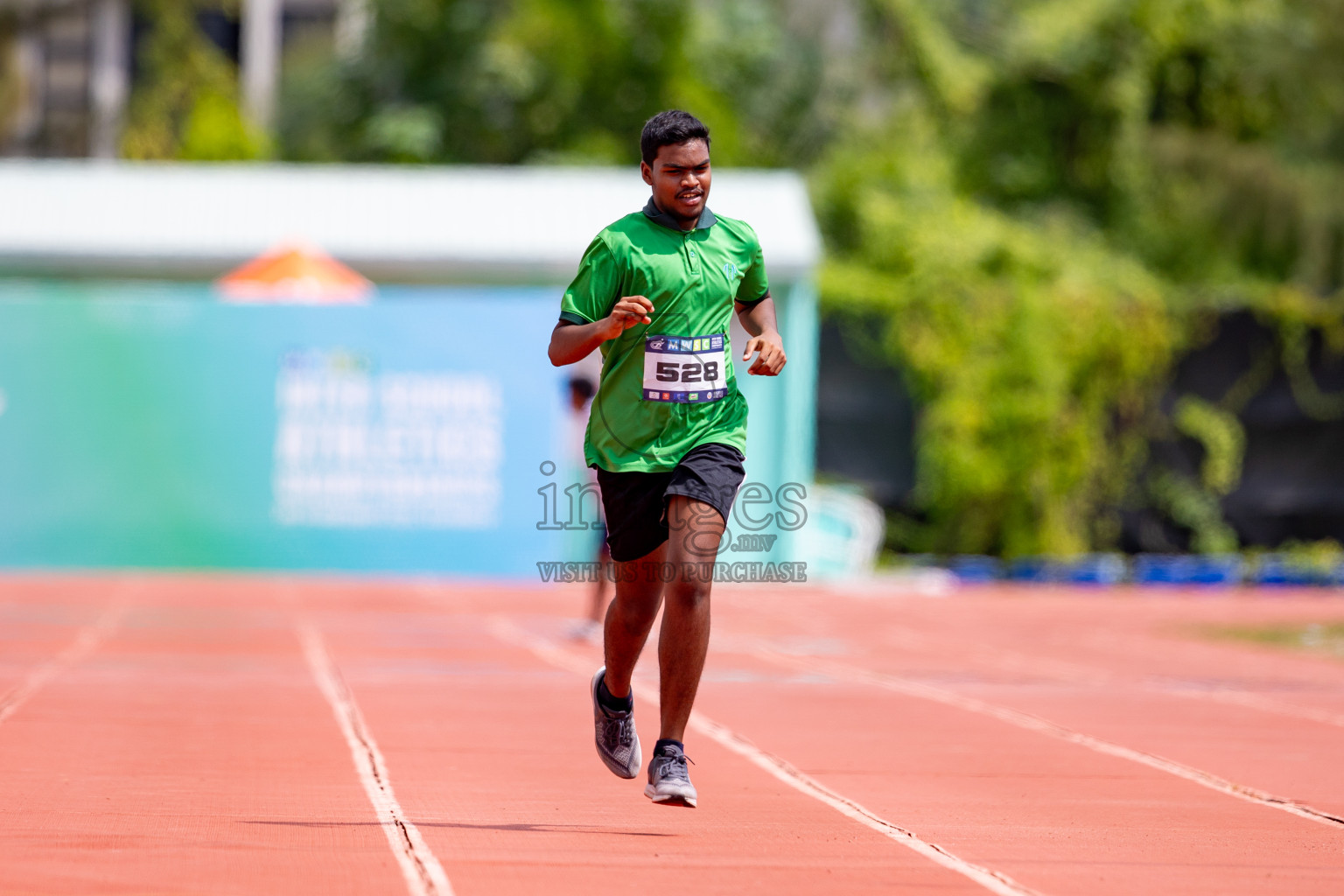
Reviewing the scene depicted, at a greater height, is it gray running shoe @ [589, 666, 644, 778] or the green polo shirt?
the green polo shirt

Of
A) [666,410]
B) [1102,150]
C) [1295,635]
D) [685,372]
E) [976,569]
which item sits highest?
[1102,150]

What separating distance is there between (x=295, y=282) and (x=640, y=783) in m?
11.7

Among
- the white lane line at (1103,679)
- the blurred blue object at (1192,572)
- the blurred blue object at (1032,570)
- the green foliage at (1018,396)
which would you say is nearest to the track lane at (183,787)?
the white lane line at (1103,679)

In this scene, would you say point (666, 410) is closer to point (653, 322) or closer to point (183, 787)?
point (653, 322)

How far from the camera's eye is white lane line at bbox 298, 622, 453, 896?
4422 millimetres

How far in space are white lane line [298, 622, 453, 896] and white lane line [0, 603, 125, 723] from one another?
1278 millimetres

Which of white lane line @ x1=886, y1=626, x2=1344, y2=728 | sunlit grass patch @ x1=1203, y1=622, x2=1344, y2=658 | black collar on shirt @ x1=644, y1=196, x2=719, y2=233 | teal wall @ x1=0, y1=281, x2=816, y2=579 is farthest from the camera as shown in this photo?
teal wall @ x1=0, y1=281, x2=816, y2=579

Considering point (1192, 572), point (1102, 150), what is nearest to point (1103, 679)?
point (1192, 572)

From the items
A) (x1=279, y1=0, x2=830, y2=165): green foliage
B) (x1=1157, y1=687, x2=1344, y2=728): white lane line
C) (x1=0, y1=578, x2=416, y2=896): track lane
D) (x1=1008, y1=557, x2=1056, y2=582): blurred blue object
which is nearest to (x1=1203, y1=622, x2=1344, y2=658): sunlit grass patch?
(x1=1157, y1=687, x2=1344, y2=728): white lane line

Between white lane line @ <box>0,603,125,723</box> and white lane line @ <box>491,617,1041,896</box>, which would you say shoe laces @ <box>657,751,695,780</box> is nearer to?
white lane line @ <box>491,617,1041,896</box>

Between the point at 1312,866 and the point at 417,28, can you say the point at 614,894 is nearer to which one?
the point at 1312,866

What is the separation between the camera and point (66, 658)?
9727 millimetres

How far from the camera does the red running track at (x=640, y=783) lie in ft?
15.3

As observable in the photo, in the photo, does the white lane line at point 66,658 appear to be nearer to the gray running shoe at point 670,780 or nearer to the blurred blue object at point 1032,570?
the gray running shoe at point 670,780
